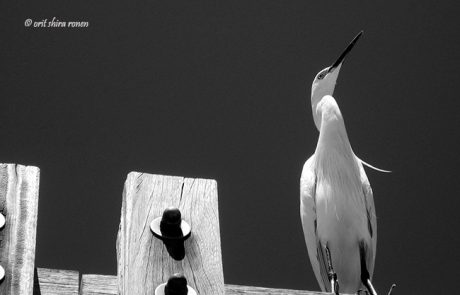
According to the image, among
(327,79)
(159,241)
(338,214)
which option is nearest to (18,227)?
(159,241)

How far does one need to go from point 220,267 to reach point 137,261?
0.37ft

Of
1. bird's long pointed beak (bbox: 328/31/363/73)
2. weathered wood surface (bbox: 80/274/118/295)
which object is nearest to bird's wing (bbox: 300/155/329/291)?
bird's long pointed beak (bbox: 328/31/363/73)

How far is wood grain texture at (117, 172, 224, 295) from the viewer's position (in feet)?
3.67

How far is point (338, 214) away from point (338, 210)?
0.02m

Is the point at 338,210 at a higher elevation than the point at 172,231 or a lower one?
higher

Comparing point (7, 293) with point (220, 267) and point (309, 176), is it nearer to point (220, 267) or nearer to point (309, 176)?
point (220, 267)

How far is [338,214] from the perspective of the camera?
4.24m

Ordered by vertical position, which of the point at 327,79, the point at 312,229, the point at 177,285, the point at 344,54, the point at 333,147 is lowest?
the point at 177,285

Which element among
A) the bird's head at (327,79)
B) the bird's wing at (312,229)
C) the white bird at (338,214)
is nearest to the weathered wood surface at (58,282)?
the white bird at (338,214)

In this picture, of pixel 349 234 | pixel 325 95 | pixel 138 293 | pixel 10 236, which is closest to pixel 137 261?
pixel 138 293

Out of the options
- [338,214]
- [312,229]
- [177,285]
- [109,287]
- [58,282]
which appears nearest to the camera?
[177,285]

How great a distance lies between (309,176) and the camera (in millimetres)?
4445

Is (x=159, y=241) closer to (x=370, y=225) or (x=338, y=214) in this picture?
(x=338, y=214)

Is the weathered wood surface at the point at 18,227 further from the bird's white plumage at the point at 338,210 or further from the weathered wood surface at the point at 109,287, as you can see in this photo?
the bird's white plumage at the point at 338,210
